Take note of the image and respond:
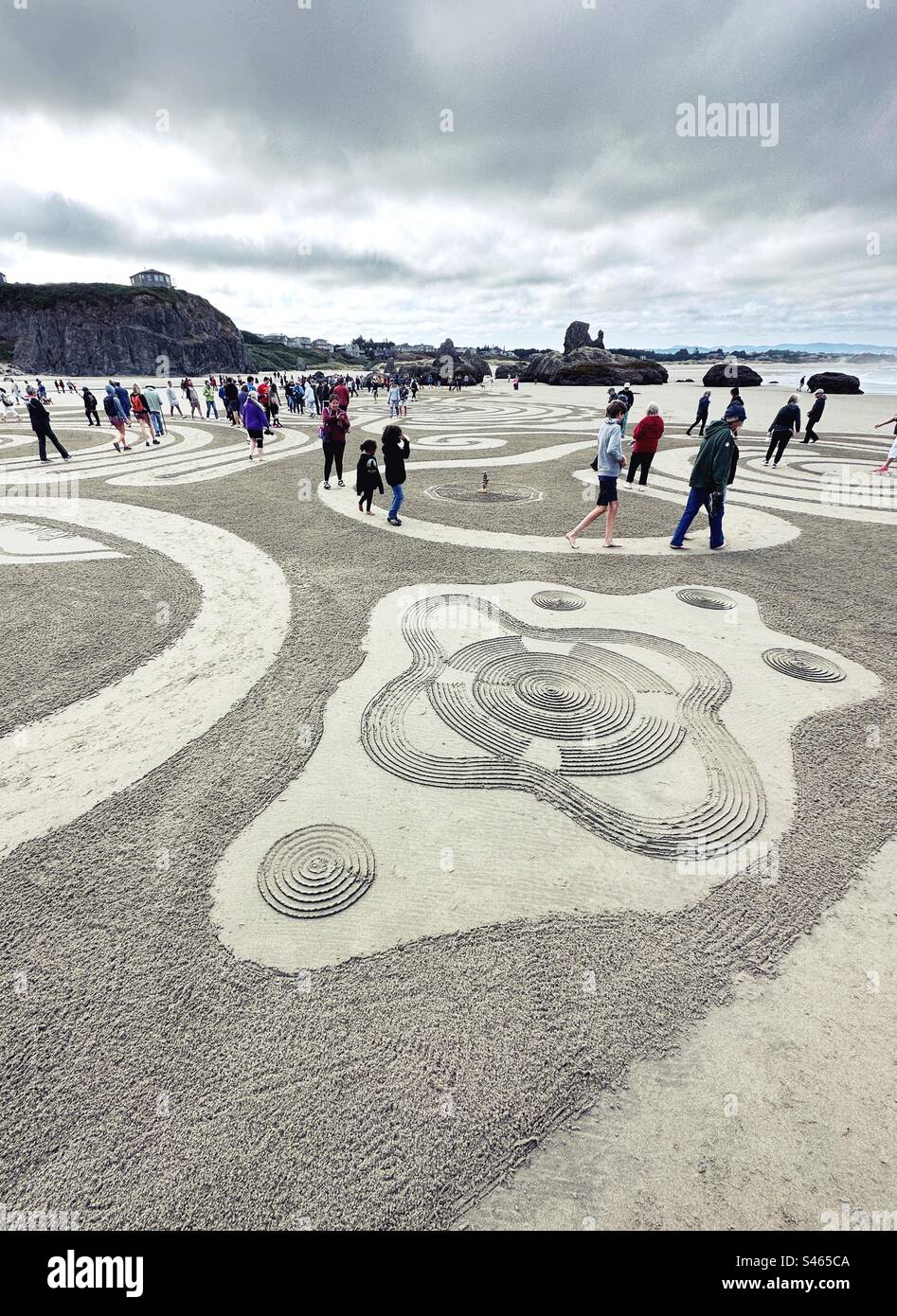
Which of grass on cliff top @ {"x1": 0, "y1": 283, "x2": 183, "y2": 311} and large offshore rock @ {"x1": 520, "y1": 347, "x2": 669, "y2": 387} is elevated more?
grass on cliff top @ {"x1": 0, "y1": 283, "x2": 183, "y2": 311}

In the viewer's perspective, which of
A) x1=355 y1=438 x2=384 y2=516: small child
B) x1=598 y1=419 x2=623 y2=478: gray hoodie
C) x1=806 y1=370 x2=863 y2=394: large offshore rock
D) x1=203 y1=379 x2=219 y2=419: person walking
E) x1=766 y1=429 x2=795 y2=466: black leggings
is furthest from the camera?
x1=806 y1=370 x2=863 y2=394: large offshore rock

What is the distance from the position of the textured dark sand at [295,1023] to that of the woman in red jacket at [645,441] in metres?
10.6

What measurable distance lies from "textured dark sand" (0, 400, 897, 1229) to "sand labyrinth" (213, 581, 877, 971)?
0.19m

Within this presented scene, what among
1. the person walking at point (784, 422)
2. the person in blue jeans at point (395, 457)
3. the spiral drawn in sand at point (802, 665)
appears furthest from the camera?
the person walking at point (784, 422)

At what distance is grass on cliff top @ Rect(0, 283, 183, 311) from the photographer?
10069 centimetres

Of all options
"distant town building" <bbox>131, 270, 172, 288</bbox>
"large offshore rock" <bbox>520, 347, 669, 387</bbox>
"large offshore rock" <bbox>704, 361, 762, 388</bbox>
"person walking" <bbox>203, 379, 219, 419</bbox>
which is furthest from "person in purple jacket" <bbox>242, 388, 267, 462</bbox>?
"distant town building" <bbox>131, 270, 172, 288</bbox>

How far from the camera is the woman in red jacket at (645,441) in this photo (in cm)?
1291

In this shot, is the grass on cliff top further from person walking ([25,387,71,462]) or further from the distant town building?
person walking ([25,387,71,462])

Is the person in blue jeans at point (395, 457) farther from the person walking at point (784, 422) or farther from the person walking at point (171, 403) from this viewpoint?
the person walking at point (171, 403)

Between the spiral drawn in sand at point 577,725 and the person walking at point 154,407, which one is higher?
the person walking at point 154,407

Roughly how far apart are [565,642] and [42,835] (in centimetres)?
504

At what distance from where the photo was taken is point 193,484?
14391 mm

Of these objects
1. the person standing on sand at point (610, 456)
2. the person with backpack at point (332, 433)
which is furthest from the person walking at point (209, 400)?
the person standing on sand at point (610, 456)
